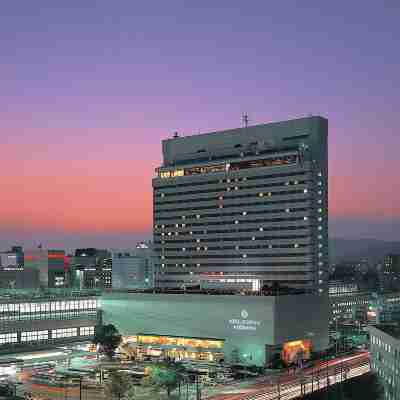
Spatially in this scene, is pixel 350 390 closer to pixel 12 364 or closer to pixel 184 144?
pixel 12 364

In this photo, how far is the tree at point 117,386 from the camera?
222 feet

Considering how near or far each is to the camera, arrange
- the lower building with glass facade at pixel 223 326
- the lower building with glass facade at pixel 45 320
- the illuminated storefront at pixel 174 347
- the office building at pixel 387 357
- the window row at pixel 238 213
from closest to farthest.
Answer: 1. the office building at pixel 387 357
2. the lower building with glass facade at pixel 223 326
3. the illuminated storefront at pixel 174 347
4. the lower building with glass facade at pixel 45 320
5. the window row at pixel 238 213

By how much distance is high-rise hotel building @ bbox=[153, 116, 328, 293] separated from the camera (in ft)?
408

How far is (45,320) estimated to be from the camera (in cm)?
10938

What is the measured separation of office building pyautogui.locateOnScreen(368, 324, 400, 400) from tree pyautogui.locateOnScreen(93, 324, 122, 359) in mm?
37633

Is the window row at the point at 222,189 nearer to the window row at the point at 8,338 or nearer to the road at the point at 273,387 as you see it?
the road at the point at 273,387

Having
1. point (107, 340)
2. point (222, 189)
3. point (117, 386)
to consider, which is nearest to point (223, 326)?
point (107, 340)

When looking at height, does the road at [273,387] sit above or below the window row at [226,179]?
below

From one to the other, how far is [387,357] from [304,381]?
10250 mm

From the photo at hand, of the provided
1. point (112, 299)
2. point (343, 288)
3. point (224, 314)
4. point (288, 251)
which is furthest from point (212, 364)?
point (343, 288)

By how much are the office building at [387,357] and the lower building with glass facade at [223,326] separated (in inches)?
620

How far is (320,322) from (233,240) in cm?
3333

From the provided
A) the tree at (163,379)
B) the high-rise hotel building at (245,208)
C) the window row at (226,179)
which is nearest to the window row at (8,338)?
the tree at (163,379)

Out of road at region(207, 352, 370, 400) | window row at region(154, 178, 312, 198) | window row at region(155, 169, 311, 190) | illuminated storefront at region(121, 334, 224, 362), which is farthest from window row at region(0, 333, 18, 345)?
window row at region(155, 169, 311, 190)
